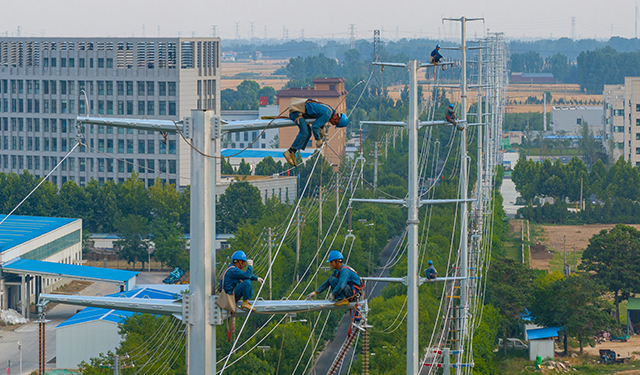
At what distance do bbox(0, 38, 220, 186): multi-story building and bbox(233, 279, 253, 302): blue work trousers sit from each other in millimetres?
83260

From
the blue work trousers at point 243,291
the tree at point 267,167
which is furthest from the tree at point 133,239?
the blue work trousers at point 243,291

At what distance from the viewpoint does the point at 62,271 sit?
216 feet

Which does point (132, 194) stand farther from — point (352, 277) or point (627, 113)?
point (352, 277)

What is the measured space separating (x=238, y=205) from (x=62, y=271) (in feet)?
75.0

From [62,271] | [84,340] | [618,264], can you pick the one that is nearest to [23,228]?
[62,271]

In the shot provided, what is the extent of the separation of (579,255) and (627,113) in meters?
42.9

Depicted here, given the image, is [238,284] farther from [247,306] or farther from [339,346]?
[339,346]

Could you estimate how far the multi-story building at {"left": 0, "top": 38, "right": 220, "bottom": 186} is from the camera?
321ft

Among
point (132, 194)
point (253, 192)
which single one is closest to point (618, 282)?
point (253, 192)

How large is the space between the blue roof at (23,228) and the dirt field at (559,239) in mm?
40288

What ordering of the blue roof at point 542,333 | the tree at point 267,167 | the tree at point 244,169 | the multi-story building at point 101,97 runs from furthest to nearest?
the tree at point 244,169 < the tree at point 267,167 < the multi-story building at point 101,97 < the blue roof at point 542,333

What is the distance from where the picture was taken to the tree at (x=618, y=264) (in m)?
60.2

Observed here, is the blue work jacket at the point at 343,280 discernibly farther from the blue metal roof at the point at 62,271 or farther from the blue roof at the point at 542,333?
the blue metal roof at the point at 62,271

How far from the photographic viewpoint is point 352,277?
13336 millimetres
